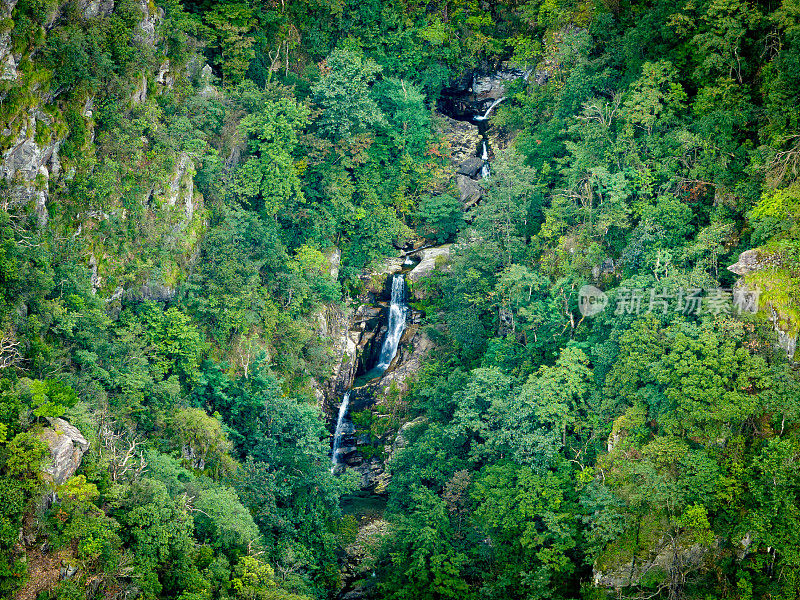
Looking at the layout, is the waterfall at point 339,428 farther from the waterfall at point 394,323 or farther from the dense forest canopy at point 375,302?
the waterfall at point 394,323

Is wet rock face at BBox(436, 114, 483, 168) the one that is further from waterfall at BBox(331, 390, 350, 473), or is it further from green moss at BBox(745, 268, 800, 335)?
green moss at BBox(745, 268, 800, 335)

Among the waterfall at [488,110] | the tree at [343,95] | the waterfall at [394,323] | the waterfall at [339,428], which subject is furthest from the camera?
the waterfall at [488,110]

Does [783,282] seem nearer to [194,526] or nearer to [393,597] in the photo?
[393,597]

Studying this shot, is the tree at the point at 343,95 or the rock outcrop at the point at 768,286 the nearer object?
the rock outcrop at the point at 768,286

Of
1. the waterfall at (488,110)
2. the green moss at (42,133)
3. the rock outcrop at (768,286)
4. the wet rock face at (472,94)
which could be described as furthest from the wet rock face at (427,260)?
the green moss at (42,133)

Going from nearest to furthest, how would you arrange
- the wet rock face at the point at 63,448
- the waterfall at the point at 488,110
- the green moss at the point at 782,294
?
the wet rock face at the point at 63,448
the green moss at the point at 782,294
the waterfall at the point at 488,110

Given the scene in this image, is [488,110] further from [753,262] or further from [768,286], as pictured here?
[768,286]

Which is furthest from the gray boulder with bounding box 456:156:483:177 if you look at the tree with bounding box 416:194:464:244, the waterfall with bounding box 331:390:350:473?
the waterfall with bounding box 331:390:350:473
